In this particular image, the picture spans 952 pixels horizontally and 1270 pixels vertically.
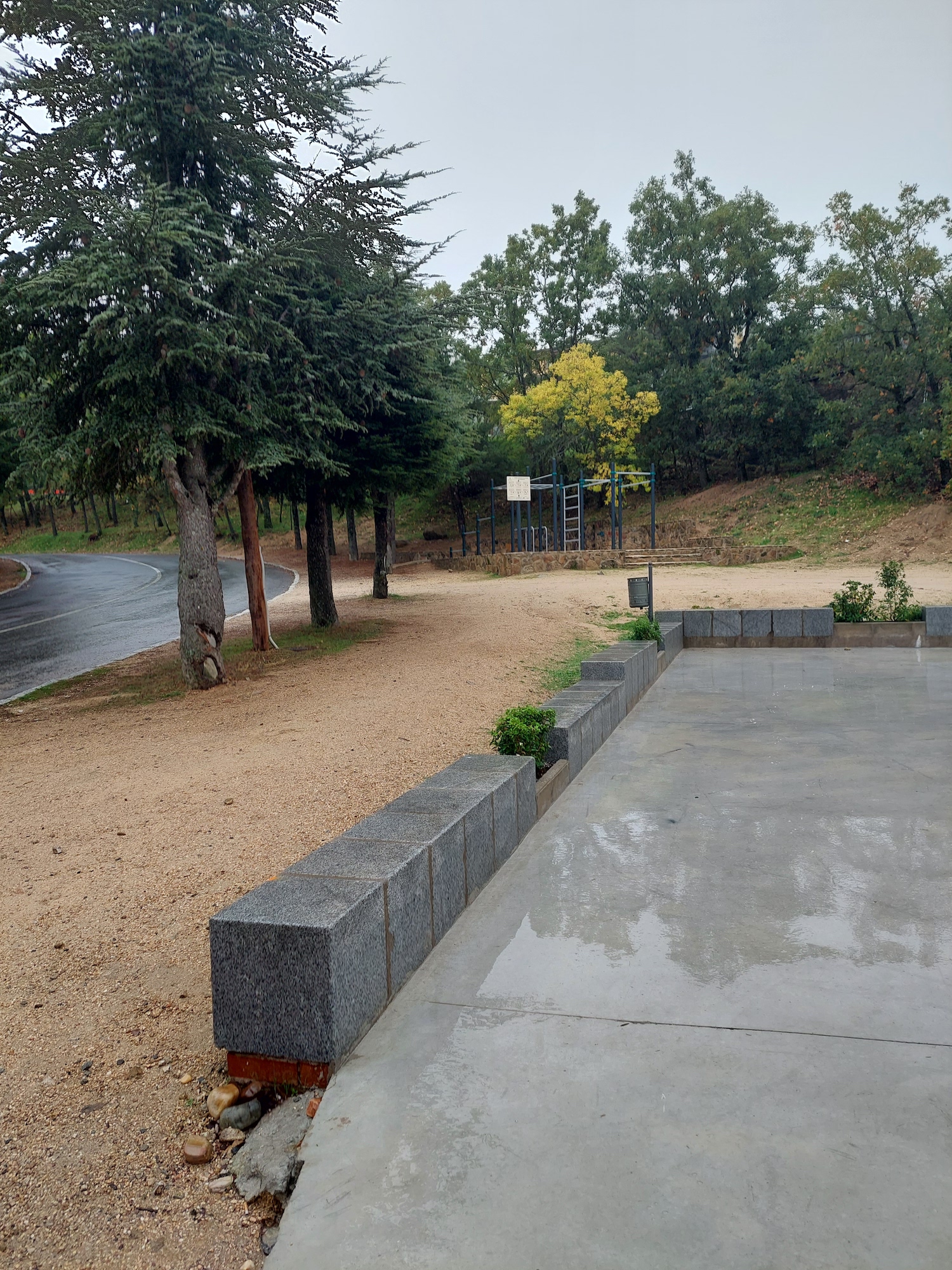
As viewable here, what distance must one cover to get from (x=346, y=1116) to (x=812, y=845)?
2751 millimetres

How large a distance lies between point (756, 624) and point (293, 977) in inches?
410

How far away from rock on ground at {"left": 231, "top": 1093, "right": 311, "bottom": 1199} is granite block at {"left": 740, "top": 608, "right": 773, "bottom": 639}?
34.3ft

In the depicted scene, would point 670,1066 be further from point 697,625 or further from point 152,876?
point 697,625

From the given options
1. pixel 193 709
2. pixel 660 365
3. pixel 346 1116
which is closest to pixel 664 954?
pixel 346 1116

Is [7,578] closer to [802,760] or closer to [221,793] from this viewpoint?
[221,793]

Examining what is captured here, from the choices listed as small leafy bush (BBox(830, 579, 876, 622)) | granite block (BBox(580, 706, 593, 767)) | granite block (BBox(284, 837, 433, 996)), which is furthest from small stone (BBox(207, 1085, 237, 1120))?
small leafy bush (BBox(830, 579, 876, 622))

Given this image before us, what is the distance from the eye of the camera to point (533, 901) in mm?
3842

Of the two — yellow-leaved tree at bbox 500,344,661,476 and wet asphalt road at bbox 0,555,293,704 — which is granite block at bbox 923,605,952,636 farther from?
yellow-leaved tree at bbox 500,344,661,476

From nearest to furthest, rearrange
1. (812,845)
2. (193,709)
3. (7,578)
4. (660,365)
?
(812,845)
(193,709)
(7,578)
(660,365)

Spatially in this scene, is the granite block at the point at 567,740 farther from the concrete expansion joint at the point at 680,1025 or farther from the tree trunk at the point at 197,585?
the tree trunk at the point at 197,585

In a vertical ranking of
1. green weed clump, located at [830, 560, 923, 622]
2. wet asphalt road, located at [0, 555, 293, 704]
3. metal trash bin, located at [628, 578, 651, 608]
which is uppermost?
metal trash bin, located at [628, 578, 651, 608]

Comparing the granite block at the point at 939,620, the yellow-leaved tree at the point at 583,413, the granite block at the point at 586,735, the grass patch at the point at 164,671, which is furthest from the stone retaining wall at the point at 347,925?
the yellow-leaved tree at the point at 583,413

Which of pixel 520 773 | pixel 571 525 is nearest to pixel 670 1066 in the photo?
pixel 520 773

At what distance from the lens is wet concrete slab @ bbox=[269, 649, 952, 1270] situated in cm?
193
